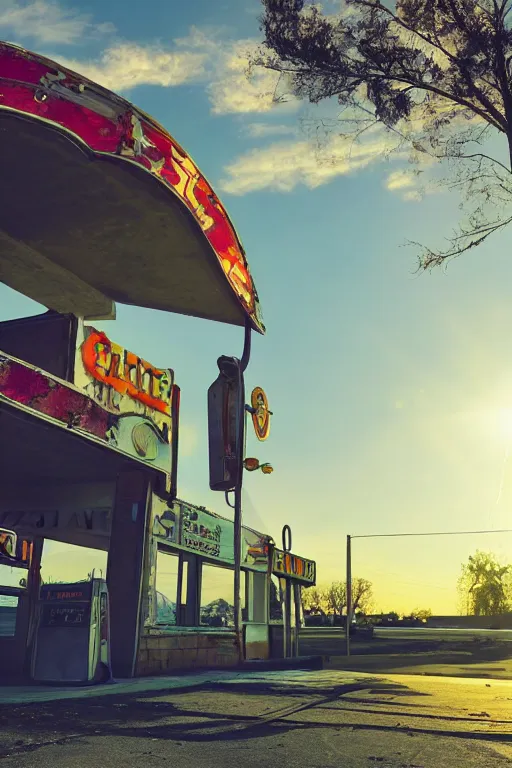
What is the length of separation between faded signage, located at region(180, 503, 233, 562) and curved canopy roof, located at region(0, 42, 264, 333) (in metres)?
5.85

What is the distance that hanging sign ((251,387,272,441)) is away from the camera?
22816 millimetres

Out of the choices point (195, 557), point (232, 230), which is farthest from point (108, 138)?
point (195, 557)

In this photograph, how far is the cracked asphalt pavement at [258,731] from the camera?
6.59 meters

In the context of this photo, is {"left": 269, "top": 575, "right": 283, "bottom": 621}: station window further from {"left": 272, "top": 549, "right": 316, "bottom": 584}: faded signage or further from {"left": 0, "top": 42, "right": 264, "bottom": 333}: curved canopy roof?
{"left": 0, "top": 42, "right": 264, "bottom": 333}: curved canopy roof

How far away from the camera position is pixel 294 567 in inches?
1154

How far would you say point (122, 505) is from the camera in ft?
60.1

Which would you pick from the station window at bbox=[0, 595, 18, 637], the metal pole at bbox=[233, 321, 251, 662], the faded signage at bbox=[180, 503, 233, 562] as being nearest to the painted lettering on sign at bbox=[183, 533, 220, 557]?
the faded signage at bbox=[180, 503, 233, 562]

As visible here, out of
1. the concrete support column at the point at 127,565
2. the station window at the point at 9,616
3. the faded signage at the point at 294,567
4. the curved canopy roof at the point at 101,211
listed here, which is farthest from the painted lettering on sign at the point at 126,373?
the faded signage at the point at 294,567

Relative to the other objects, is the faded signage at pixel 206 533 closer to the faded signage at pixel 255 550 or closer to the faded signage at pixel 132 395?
the faded signage at pixel 255 550

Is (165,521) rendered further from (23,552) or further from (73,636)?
(73,636)

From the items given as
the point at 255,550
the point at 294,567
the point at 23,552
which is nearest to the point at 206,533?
the point at 255,550

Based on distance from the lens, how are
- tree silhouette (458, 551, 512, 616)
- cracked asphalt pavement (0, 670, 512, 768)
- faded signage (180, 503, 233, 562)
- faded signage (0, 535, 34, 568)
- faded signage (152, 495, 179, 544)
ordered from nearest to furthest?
1. cracked asphalt pavement (0, 670, 512, 768)
2. faded signage (152, 495, 179, 544)
3. faded signage (0, 535, 34, 568)
4. faded signage (180, 503, 233, 562)
5. tree silhouette (458, 551, 512, 616)

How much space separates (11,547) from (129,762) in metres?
6.62

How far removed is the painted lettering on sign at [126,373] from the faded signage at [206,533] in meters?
3.30
